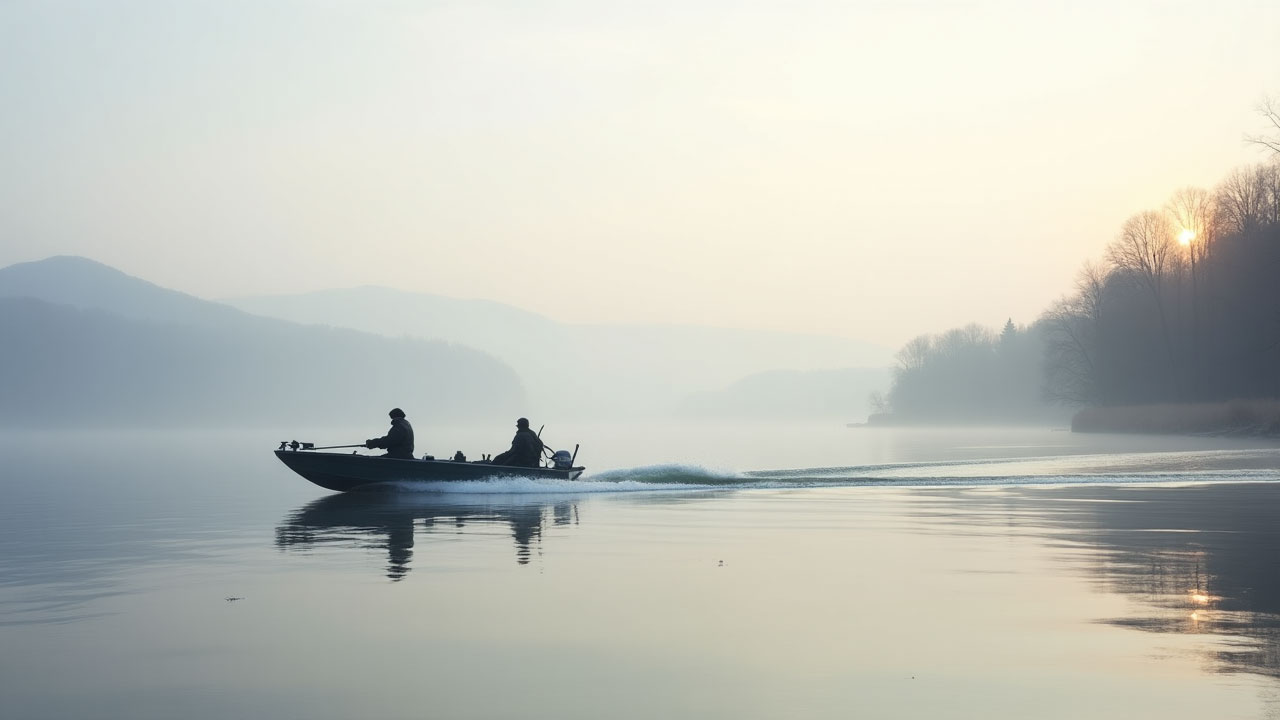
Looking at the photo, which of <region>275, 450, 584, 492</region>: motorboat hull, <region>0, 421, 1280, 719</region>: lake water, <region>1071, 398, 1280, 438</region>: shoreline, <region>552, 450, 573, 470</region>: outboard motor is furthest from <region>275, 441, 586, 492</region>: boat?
<region>1071, 398, 1280, 438</region>: shoreline

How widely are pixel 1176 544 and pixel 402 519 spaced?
16.0 metres

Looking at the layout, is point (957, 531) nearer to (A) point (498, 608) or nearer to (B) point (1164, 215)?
(A) point (498, 608)

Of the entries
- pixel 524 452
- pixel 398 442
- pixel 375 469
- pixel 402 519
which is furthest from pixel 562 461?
pixel 402 519

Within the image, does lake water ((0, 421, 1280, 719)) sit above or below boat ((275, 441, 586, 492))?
below

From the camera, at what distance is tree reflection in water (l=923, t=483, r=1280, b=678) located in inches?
482

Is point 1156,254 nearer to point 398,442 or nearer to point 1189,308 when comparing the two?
point 1189,308

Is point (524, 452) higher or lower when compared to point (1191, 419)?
lower

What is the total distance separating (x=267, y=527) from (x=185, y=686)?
625 inches

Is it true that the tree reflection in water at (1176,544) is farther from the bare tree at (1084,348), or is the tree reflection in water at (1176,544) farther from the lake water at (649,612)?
the bare tree at (1084,348)

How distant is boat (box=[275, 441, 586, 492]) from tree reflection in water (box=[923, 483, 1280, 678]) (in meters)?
13.2

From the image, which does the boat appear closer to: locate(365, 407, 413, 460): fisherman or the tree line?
locate(365, 407, 413, 460): fisherman

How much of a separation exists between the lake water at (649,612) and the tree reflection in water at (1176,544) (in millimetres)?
77

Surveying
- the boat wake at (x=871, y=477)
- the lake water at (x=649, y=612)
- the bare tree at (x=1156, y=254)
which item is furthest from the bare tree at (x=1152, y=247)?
the lake water at (x=649, y=612)

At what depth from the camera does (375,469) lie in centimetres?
3400
